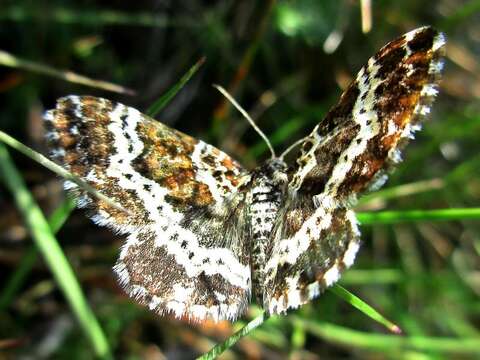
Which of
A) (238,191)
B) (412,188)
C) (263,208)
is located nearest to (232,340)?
(263,208)

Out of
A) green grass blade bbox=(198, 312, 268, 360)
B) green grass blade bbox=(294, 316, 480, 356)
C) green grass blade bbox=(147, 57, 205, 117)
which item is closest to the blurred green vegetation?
green grass blade bbox=(294, 316, 480, 356)

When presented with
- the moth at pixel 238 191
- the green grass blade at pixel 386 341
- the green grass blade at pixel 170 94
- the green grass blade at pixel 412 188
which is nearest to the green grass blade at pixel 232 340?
the moth at pixel 238 191

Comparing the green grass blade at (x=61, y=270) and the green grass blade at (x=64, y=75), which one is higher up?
the green grass blade at (x=64, y=75)

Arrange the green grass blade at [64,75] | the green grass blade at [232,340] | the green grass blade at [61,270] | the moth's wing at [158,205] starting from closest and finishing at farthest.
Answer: the green grass blade at [232,340], the moth's wing at [158,205], the green grass blade at [61,270], the green grass blade at [64,75]

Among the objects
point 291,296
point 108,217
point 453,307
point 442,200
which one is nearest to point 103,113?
point 108,217

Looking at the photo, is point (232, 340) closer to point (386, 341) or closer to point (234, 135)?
point (386, 341)

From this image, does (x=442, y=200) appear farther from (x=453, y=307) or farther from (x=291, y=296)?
(x=291, y=296)

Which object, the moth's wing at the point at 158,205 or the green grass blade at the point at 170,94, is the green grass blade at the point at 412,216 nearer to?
the moth's wing at the point at 158,205
